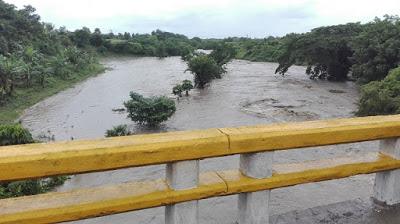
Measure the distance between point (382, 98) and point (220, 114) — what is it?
219 inches

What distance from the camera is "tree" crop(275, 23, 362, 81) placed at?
26781 mm

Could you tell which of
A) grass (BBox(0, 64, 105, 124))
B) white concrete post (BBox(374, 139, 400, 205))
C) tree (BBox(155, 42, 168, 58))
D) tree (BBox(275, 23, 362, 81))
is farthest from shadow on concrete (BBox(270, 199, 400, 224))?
tree (BBox(155, 42, 168, 58))

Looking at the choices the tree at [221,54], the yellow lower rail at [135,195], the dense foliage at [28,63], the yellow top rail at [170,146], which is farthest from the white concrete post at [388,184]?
the tree at [221,54]

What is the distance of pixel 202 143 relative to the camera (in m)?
2.29

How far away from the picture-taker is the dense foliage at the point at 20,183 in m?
7.36

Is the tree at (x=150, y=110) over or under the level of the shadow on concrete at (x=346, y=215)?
under

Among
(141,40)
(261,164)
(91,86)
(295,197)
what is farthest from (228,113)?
(141,40)

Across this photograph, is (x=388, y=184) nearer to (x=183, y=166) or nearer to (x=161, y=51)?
(x=183, y=166)

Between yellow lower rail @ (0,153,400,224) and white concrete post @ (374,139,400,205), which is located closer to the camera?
yellow lower rail @ (0,153,400,224)

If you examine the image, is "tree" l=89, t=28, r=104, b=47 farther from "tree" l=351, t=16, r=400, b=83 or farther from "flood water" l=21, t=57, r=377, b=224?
"tree" l=351, t=16, r=400, b=83

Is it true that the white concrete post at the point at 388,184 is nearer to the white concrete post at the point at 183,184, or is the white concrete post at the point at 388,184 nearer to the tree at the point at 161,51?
the white concrete post at the point at 183,184

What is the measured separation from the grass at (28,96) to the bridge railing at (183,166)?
579 inches

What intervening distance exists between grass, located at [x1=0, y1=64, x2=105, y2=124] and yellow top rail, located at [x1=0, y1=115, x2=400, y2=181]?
14.8m

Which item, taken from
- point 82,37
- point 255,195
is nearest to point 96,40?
point 82,37
